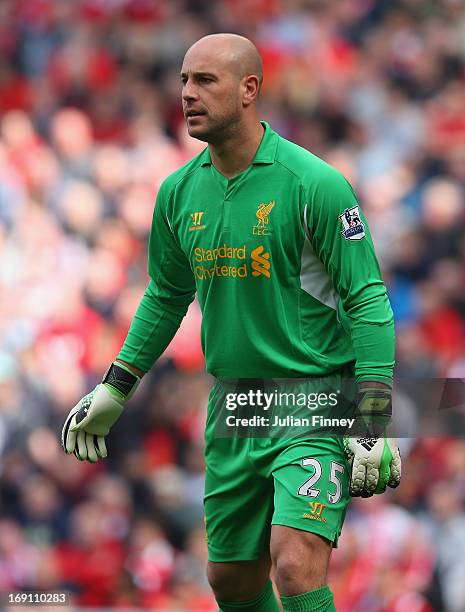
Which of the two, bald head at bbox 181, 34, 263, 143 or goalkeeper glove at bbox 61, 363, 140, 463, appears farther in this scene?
goalkeeper glove at bbox 61, 363, 140, 463

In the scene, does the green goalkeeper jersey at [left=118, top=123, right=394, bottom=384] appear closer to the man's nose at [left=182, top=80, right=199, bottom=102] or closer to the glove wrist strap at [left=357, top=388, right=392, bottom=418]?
the glove wrist strap at [left=357, top=388, right=392, bottom=418]

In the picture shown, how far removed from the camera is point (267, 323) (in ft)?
13.7

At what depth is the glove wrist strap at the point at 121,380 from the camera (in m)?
4.50

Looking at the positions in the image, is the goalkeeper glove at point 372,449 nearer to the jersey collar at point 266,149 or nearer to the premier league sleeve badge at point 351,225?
the premier league sleeve badge at point 351,225

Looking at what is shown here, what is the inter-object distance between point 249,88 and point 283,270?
617 mm

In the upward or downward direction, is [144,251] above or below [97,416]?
above

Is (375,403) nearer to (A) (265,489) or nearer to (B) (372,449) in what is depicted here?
(B) (372,449)

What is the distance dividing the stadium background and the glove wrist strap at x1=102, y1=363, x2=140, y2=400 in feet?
8.97

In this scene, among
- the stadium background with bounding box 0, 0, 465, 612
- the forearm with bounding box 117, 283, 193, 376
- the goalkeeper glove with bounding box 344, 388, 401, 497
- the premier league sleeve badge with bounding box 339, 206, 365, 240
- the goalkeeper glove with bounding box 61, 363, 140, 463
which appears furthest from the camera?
the stadium background with bounding box 0, 0, 465, 612

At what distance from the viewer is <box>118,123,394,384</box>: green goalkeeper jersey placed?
398cm

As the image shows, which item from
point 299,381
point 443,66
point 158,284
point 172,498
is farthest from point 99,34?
point 299,381

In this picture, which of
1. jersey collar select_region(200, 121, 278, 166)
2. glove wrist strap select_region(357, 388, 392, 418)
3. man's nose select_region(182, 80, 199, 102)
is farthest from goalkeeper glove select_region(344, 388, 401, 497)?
man's nose select_region(182, 80, 199, 102)

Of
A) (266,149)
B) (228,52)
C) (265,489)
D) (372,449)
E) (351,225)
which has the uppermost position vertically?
(228,52)

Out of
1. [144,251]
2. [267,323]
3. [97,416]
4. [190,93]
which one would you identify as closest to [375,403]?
[267,323]
